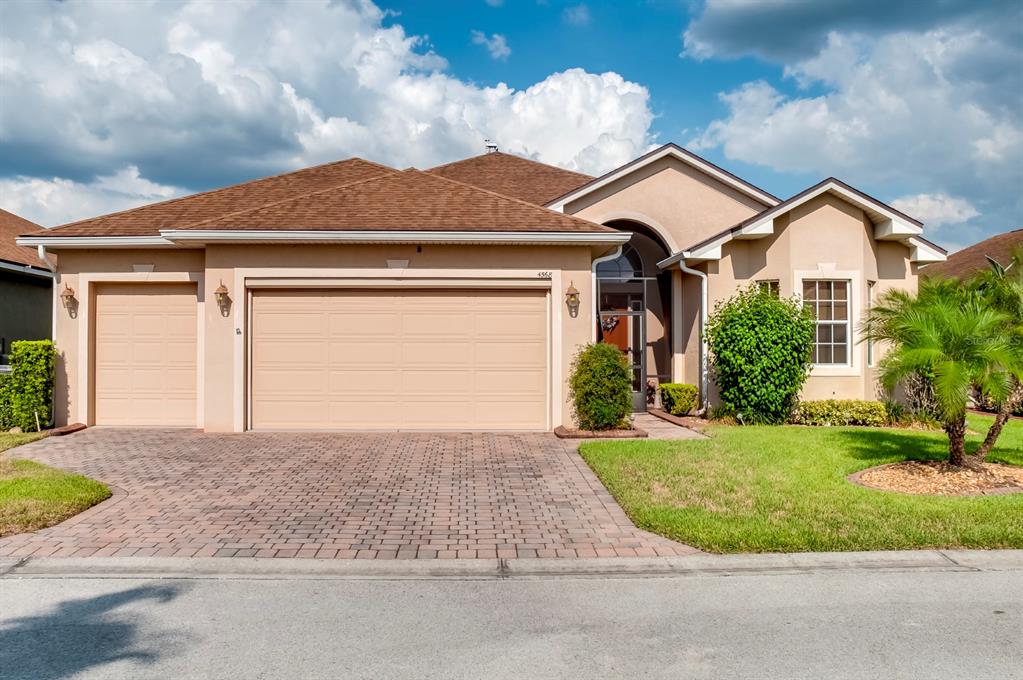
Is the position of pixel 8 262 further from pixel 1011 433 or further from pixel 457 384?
pixel 1011 433

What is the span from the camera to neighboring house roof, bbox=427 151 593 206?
60.0 feet

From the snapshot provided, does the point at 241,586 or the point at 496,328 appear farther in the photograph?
the point at 496,328

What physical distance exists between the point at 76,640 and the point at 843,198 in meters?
14.1

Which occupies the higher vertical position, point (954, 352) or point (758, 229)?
point (758, 229)

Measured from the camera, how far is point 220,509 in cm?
693

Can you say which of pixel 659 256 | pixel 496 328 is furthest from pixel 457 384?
pixel 659 256

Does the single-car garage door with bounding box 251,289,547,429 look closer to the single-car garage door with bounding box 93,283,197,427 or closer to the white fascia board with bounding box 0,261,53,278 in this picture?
the single-car garage door with bounding box 93,283,197,427

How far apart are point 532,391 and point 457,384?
1359 mm

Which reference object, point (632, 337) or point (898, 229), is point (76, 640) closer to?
point (632, 337)

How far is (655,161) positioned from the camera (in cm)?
1603

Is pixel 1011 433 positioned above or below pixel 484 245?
below

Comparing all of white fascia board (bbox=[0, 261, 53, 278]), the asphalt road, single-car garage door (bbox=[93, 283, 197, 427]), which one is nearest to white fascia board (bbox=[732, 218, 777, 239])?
the asphalt road

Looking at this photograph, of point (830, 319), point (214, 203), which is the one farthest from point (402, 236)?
point (830, 319)

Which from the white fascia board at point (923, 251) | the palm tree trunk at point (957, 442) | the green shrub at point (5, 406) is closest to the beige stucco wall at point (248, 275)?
the green shrub at point (5, 406)
